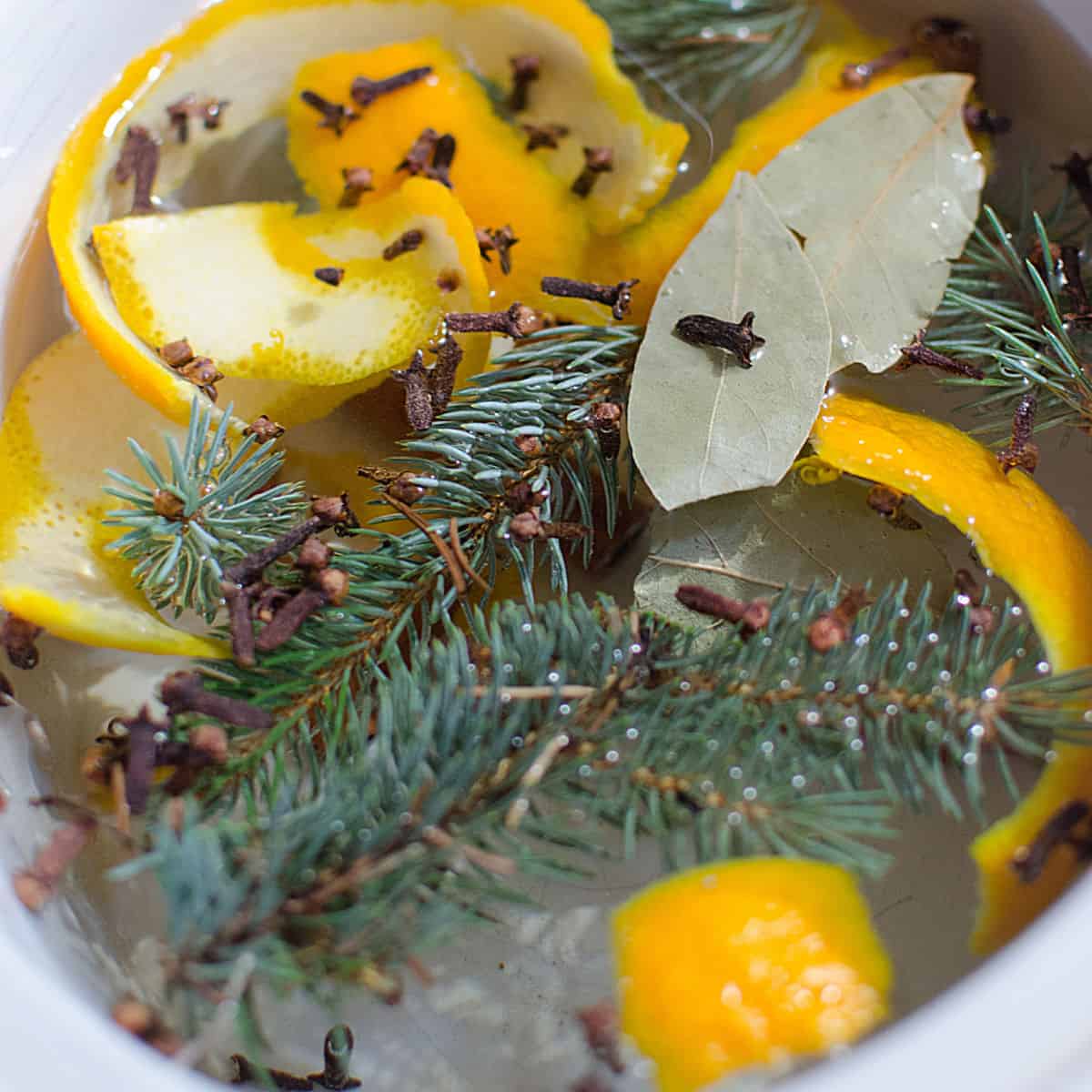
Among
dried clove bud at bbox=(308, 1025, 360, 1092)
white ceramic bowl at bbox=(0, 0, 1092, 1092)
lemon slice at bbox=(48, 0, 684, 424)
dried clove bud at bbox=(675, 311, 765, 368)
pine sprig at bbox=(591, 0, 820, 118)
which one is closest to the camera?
white ceramic bowl at bbox=(0, 0, 1092, 1092)

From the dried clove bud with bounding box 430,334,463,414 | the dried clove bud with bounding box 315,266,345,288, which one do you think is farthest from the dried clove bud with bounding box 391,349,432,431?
the dried clove bud with bounding box 315,266,345,288

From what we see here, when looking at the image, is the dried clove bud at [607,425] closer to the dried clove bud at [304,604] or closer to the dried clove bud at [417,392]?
the dried clove bud at [417,392]

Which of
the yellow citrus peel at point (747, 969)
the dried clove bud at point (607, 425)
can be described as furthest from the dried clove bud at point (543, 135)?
the yellow citrus peel at point (747, 969)

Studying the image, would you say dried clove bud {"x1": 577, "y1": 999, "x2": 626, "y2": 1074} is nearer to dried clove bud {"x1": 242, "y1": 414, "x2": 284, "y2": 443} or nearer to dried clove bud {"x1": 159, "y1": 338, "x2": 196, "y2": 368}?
dried clove bud {"x1": 242, "y1": 414, "x2": 284, "y2": 443}

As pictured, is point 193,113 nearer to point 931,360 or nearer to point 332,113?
point 332,113

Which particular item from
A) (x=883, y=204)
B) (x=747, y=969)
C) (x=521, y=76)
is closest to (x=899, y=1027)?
(x=747, y=969)

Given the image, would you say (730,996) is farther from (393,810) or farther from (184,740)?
A: (184,740)
